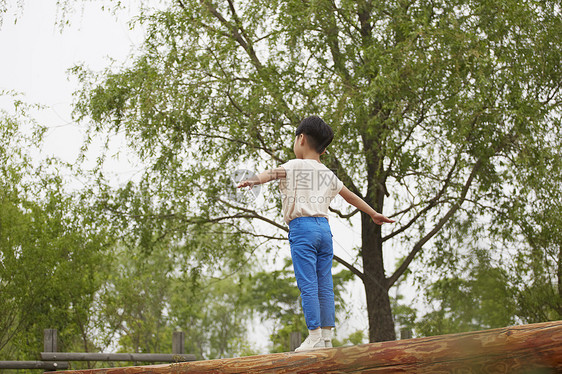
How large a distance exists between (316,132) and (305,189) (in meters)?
0.37

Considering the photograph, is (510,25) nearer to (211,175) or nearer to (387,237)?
(387,237)

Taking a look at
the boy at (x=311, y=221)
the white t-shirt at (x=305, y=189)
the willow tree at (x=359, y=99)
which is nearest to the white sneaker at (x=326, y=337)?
the boy at (x=311, y=221)

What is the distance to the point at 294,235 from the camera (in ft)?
10.6

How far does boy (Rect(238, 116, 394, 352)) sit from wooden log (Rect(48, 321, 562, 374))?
2.84 ft

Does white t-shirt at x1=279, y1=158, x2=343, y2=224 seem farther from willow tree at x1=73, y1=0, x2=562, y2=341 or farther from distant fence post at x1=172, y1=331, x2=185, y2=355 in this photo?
distant fence post at x1=172, y1=331, x2=185, y2=355

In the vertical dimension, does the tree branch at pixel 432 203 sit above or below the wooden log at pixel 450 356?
above

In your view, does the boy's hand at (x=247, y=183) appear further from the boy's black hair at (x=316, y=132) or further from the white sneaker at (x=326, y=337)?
the white sneaker at (x=326, y=337)

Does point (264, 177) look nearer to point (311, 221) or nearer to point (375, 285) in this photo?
point (311, 221)

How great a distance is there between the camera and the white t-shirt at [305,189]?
10.7 feet

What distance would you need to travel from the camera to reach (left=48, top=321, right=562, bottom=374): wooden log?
64.6 inches

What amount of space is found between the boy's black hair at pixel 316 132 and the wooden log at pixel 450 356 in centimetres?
156

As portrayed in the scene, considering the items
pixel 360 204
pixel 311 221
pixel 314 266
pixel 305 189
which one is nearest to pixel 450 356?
pixel 314 266

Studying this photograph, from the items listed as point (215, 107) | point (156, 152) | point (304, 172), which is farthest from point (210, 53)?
point (304, 172)

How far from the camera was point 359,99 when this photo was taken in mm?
7035
